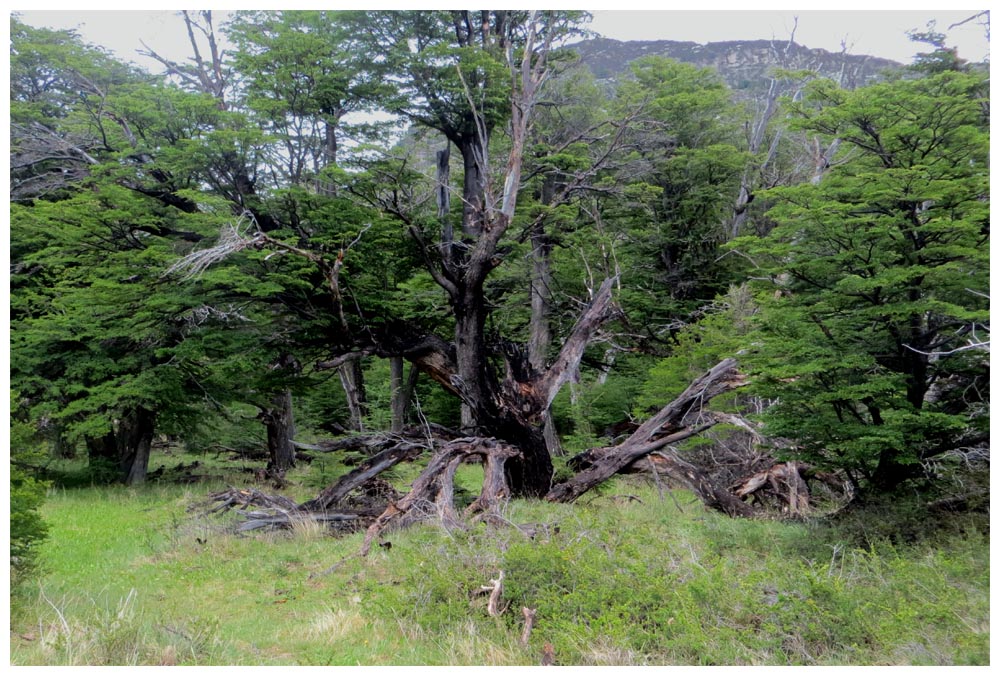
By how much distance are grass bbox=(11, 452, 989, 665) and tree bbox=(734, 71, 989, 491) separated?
132 centimetres

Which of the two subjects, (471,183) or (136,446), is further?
(136,446)

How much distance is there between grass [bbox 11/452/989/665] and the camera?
16.8 feet

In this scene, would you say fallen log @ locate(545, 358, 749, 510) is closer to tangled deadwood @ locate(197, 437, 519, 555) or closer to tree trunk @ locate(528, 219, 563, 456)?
tangled deadwood @ locate(197, 437, 519, 555)

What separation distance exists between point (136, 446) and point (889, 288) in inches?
607

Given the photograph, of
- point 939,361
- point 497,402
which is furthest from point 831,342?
point 497,402

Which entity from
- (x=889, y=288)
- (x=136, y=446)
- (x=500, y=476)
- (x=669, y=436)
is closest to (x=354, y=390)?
(x=136, y=446)

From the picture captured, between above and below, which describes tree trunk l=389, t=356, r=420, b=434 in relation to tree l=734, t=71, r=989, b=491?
below

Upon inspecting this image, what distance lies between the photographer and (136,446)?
16.1 meters

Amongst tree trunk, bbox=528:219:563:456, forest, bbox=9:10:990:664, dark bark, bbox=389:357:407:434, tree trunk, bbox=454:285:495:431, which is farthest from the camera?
dark bark, bbox=389:357:407:434

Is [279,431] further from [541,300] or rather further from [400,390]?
[541,300]

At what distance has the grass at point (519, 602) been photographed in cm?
513

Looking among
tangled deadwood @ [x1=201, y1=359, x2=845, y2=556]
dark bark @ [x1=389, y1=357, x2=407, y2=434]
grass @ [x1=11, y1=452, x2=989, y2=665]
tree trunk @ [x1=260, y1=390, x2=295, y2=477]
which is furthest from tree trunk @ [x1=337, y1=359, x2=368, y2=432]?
grass @ [x1=11, y1=452, x2=989, y2=665]

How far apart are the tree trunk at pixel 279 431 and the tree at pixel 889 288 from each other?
12543 millimetres

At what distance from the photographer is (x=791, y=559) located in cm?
790
